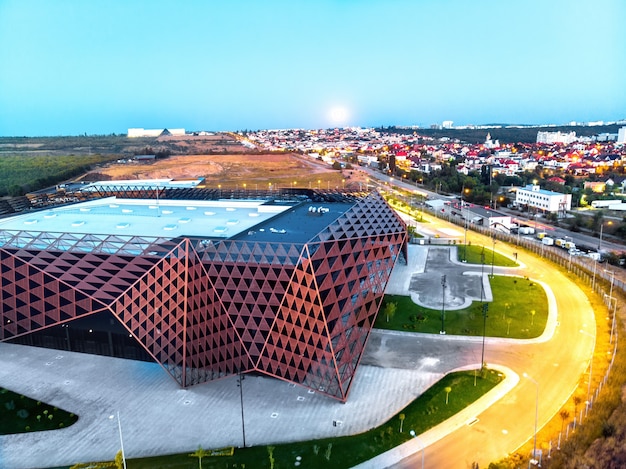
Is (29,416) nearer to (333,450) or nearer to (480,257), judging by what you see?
(333,450)

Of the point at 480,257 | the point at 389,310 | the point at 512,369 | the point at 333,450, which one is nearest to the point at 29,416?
the point at 333,450

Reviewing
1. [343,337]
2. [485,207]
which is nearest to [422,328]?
[343,337]

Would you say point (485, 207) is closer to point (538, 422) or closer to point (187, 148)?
point (538, 422)

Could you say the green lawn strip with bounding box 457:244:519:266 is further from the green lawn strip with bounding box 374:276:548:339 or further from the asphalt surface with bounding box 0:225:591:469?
the asphalt surface with bounding box 0:225:591:469

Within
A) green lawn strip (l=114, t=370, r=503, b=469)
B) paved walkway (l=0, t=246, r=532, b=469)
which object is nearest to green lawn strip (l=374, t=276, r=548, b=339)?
paved walkway (l=0, t=246, r=532, b=469)

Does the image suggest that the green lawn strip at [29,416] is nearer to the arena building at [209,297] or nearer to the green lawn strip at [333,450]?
the arena building at [209,297]
